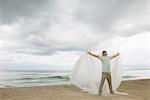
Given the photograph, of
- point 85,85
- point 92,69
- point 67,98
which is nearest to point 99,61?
point 92,69

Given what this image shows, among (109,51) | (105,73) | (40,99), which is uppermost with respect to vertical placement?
(109,51)

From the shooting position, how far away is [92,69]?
400 inches

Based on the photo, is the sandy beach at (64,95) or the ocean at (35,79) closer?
the sandy beach at (64,95)

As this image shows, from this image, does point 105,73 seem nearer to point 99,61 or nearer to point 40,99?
point 99,61

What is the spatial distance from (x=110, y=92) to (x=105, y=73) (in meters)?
0.87

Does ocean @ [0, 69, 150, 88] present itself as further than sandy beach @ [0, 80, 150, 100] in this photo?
Yes

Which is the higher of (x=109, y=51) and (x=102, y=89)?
(x=109, y=51)

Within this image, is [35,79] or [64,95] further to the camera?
[35,79]

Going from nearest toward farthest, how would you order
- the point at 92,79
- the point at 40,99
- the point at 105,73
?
the point at 40,99, the point at 105,73, the point at 92,79

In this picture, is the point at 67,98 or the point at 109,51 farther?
the point at 109,51

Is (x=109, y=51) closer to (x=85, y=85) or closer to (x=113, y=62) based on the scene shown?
(x=113, y=62)

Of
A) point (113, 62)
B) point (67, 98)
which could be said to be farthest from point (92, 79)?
point (67, 98)

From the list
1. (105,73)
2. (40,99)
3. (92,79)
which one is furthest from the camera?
(92,79)

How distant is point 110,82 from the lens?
938cm
